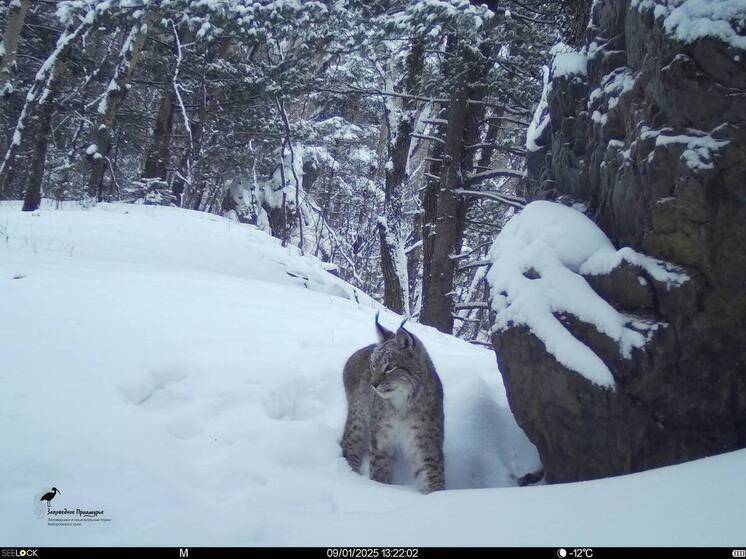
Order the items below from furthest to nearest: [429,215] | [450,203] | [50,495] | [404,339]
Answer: [429,215]
[450,203]
[404,339]
[50,495]

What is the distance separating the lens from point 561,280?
4.27 metres

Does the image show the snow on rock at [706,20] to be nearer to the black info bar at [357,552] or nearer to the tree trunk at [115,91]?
the black info bar at [357,552]

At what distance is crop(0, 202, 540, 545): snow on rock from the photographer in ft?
8.97

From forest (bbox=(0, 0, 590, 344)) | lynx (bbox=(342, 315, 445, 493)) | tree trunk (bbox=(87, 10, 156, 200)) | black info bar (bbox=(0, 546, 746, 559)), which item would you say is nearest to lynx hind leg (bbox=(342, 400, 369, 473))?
lynx (bbox=(342, 315, 445, 493))

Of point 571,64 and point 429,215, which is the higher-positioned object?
point 429,215

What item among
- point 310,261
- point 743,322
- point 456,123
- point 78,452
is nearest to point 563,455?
point 743,322

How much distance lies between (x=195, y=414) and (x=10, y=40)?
42.8 ft

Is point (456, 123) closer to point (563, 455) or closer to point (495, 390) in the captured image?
point (495, 390)

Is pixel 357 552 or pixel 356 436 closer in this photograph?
pixel 357 552

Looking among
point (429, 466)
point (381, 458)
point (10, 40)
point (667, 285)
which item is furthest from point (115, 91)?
point (667, 285)

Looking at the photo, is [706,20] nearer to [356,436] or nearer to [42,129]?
[356,436]

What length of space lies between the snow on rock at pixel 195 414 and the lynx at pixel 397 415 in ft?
0.79

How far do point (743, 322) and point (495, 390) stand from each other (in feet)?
7.75

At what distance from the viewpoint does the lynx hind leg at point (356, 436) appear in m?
4.57
